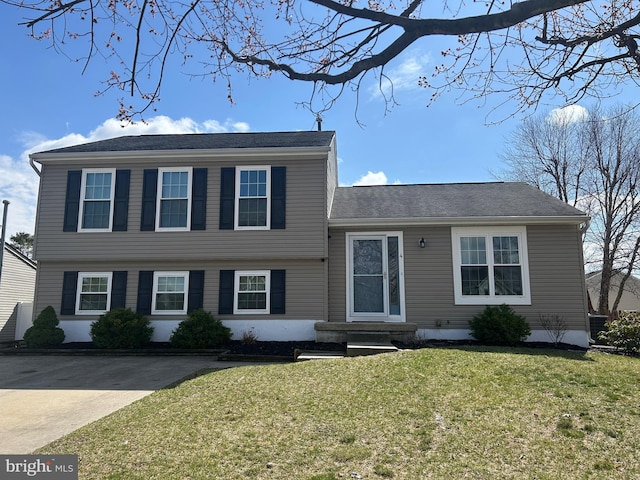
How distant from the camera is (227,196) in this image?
11391mm

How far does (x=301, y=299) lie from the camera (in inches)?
434

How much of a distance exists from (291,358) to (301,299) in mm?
2407

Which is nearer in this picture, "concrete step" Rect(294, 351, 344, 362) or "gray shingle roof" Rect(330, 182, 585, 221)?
"concrete step" Rect(294, 351, 344, 362)

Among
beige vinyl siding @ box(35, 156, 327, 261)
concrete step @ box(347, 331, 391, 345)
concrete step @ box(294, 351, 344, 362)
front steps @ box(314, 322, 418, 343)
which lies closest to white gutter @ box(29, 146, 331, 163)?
beige vinyl siding @ box(35, 156, 327, 261)

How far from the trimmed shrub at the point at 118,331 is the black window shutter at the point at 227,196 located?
3318mm

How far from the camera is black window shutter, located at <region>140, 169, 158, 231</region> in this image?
37.4ft

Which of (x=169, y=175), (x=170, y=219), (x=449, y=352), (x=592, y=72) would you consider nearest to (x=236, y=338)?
(x=170, y=219)

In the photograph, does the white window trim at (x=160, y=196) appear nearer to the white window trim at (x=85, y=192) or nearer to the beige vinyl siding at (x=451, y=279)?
the white window trim at (x=85, y=192)

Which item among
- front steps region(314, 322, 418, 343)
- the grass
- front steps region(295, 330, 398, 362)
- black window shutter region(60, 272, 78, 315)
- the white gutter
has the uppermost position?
the white gutter

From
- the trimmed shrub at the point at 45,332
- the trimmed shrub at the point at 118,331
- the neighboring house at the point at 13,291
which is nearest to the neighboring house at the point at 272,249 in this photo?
the trimmed shrub at the point at 45,332

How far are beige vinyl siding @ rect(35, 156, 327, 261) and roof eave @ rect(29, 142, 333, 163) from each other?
7.1 inches

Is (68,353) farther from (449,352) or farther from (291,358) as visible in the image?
(449,352)

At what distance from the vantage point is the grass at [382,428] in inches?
131

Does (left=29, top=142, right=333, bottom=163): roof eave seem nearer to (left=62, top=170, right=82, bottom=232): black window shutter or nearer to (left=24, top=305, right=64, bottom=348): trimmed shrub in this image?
(left=62, top=170, right=82, bottom=232): black window shutter
